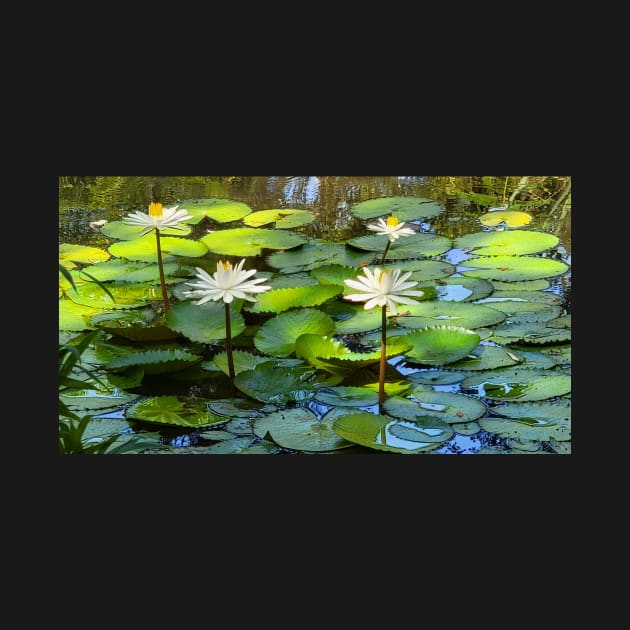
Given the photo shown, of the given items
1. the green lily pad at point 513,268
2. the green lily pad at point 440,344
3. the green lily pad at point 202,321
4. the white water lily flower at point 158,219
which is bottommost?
the green lily pad at point 440,344

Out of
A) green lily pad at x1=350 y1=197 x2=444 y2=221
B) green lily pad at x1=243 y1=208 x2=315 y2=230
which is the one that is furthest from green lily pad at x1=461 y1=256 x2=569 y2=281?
green lily pad at x1=243 y1=208 x2=315 y2=230

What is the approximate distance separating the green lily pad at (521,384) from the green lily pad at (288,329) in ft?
2.27

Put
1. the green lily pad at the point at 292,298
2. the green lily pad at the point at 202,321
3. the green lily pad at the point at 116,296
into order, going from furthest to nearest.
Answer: the green lily pad at the point at 116,296
the green lily pad at the point at 292,298
the green lily pad at the point at 202,321

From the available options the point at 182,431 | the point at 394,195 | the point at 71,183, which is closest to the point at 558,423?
the point at 182,431

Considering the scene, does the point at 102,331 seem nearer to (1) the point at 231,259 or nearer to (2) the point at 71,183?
(1) the point at 231,259

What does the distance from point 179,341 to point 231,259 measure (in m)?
0.95

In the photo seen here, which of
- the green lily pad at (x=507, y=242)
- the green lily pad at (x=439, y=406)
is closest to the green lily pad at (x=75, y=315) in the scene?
the green lily pad at (x=439, y=406)

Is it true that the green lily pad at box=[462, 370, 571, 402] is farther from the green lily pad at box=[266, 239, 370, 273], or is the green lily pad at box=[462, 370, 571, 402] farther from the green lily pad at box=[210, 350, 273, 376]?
the green lily pad at box=[266, 239, 370, 273]

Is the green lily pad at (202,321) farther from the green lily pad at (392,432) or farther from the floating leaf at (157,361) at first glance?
the green lily pad at (392,432)

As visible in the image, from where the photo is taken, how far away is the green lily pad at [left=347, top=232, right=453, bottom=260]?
18.1 ft

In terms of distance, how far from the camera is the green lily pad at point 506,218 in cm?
588

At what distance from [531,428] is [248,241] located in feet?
7.21

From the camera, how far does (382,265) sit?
5.35m

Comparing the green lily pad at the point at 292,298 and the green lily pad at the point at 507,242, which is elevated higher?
the green lily pad at the point at 507,242
